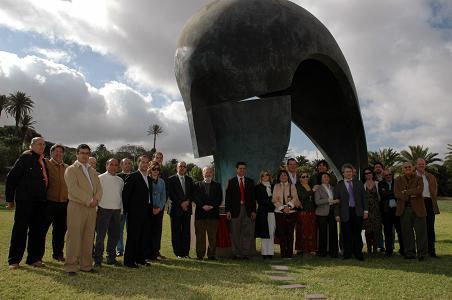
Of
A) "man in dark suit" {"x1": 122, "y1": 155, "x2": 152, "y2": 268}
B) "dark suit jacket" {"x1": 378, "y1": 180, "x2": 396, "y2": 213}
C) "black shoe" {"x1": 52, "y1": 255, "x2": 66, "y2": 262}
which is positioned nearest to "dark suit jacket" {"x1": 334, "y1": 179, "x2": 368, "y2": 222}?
"dark suit jacket" {"x1": 378, "y1": 180, "x2": 396, "y2": 213}

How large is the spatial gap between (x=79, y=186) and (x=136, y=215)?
0.97 metres

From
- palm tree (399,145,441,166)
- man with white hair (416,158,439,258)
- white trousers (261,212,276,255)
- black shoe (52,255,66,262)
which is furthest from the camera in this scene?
palm tree (399,145,441,166)

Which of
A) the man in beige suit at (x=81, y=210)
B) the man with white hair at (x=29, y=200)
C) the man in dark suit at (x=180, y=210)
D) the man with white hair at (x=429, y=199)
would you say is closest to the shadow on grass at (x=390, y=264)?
the man with white hair at (x=429, y=199)

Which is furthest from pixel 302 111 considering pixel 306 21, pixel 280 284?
pixel 280 284

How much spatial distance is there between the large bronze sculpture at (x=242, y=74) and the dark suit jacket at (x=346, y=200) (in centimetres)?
126

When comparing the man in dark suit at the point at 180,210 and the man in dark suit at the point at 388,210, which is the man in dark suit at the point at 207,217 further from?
the man in dark suit at the point at 388,210

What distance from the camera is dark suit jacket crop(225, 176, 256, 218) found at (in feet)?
22.3

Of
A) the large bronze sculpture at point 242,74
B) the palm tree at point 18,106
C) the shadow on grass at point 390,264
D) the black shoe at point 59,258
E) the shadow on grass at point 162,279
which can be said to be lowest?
the shadow on grass at point 162,279

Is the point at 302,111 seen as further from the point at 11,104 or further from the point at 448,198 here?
the point at 11,104

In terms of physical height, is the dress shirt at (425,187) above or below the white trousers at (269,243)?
above

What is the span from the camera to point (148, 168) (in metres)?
6.49

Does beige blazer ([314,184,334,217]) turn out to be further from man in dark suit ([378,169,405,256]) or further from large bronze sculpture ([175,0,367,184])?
man in dark suit ([378,169,405,256])

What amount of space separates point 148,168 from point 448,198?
38.6 metres

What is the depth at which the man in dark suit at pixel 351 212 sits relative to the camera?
22.2 feet
